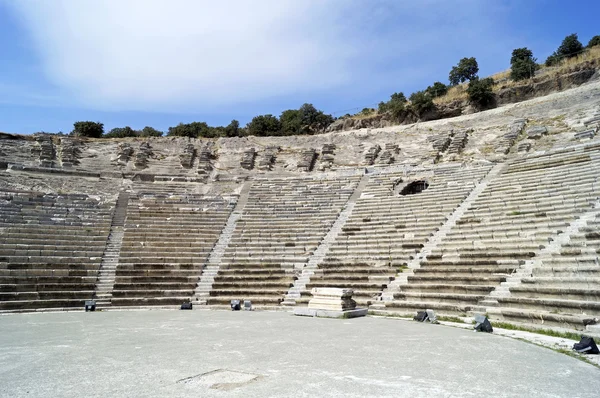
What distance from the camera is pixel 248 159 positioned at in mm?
28312

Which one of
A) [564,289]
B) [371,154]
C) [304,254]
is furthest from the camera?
[371,154]

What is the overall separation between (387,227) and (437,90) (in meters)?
26.3

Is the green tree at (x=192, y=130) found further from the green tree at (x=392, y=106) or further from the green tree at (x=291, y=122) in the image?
the green tree at (x=392, y=106)

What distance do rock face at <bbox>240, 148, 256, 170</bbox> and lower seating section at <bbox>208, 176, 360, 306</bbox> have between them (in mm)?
2611

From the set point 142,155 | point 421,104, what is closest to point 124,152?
point 142,155

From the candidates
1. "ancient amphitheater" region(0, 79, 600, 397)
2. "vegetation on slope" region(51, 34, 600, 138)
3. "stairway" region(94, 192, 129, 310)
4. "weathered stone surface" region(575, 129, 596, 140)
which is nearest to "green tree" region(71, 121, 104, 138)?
"vegetation on slope" region(51, 34, 600, 138)

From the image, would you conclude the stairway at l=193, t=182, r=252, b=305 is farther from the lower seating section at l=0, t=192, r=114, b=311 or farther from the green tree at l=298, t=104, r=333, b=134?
the green tree at l=298, t=104, r=333, b=134

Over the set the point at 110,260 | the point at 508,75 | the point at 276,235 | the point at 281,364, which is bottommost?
the point at 281,364

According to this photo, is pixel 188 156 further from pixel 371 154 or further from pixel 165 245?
pixel 371 154

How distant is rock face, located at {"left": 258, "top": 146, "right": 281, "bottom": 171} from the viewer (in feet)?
91.0

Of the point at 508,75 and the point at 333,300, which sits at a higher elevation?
the point at 508,75

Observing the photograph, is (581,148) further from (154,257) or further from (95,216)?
(95,216)

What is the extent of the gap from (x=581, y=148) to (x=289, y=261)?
13.7 meters

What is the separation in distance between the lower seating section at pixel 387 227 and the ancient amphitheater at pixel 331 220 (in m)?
0.09
